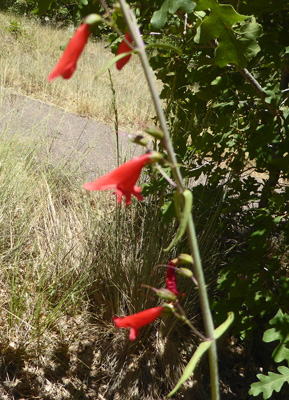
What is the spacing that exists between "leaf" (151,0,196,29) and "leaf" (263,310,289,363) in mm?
1023

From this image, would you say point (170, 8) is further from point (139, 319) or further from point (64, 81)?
point (64, 81)

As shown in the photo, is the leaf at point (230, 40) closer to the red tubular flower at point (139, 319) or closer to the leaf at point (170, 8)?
the leaf at point (170, 8)

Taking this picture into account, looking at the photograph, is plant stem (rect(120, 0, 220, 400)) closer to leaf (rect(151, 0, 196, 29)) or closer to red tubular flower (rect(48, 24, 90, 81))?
red tubular flower (rect(48, 24, 90, 81))

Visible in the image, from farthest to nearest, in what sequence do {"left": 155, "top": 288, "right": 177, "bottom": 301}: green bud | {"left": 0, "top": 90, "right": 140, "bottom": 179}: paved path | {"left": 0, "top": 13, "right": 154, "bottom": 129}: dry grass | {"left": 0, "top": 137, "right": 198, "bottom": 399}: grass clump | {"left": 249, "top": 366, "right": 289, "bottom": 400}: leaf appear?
{"left": 0, "top": 13, "right": 154, "bottom": 129}: dry grass → {"left": 0, "top": 90, "right": 140, "bottom": 179}: paved path → {"left": 0, "top": 137, "right": 198, "bottom": 399}: grass clump → {"left": 249, "top": 366, "right": 289, "bottom": 400}: leaf → {"left": 155, "top": 288, "right": 177, "bottom": 301}: green bud

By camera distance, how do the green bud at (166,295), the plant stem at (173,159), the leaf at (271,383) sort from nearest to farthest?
the plant stem at (173,159), the green bud at (166,295), the leaf at (271,383)

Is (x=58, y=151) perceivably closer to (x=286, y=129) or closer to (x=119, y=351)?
(x=119, y=351)

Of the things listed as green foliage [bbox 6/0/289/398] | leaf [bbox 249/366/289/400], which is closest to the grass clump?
green foliage [bbox 6/0/289/398]

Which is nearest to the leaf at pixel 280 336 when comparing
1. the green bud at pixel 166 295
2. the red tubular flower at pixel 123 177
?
the green bud at pixel 166 295

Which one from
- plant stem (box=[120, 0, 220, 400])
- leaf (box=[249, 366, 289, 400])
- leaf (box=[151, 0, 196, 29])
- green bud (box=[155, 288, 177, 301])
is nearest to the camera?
plant stem (box=[120, 0, 220, 400])

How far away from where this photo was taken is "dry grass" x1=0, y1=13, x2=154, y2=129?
5352 millimetres

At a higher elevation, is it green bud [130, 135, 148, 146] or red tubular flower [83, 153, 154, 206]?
green bud [130, 135, 148, 146]

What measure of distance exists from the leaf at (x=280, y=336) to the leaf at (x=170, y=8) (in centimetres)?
102

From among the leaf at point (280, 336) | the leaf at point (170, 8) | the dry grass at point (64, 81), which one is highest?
the leaf at point (170, 8)

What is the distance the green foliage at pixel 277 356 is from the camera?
1.35 meters
